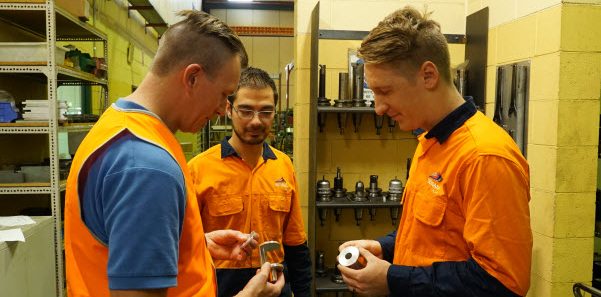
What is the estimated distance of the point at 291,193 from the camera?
80.7 inches

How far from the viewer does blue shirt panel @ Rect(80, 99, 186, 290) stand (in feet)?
2.66

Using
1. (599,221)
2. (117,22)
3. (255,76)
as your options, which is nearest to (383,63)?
(255,76)

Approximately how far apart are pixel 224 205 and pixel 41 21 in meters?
2.15

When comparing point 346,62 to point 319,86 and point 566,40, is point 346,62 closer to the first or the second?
point 319,86

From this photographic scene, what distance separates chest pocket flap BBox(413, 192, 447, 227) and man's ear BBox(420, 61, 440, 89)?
32cm

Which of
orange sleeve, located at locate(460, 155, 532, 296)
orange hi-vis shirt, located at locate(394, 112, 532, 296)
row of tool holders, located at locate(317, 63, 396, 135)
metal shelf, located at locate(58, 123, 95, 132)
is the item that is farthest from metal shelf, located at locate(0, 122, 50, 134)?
orange sleeve, located at locate(460, 155, 532, 296)

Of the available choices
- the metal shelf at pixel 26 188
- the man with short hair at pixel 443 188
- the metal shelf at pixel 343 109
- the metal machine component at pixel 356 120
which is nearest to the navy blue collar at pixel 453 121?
the man with short hair at pixel 443 188

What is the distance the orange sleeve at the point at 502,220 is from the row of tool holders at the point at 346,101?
173cm

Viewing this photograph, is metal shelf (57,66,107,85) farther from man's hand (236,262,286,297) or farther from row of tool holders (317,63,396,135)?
man's hand (236,262,286,297)

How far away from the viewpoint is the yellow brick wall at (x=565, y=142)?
2168mm

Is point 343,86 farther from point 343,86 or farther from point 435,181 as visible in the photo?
point 435,181

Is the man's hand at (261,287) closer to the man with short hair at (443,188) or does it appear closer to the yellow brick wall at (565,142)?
the man with short hair at (443,188)

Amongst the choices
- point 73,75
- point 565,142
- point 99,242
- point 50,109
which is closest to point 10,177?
point 50,109

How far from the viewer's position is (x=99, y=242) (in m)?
0.89
